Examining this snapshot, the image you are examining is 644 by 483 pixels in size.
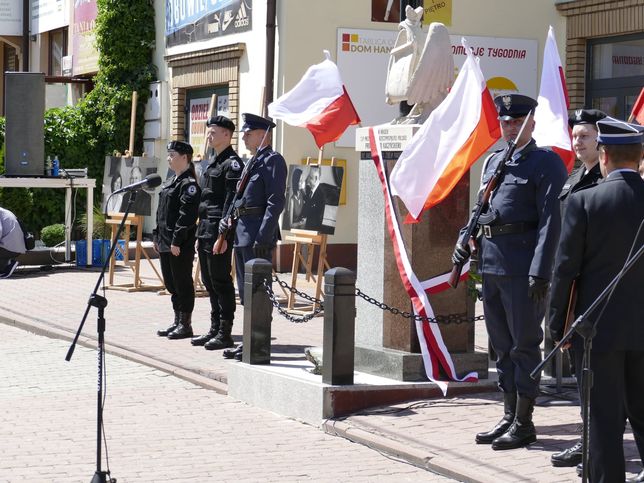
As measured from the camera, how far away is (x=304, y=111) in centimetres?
1277

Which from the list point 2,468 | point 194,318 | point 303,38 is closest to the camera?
point 2,468

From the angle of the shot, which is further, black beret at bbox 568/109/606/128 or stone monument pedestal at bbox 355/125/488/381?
stone monument pedestal at bbox 355/125/488/381

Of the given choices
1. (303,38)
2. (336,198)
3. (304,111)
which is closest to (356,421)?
(304,111)

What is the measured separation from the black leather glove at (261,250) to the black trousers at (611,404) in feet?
16.1

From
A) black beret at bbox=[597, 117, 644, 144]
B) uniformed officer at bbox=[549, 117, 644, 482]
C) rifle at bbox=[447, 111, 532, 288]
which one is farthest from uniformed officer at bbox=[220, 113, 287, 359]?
black beret at bbox=[597, 117, 644, 144]

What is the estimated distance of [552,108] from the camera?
9.77 metres

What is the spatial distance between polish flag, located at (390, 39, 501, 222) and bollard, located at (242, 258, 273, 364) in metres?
1.51

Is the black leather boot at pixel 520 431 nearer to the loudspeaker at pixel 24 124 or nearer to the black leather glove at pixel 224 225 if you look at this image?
the black leather glove at pixel 224 225

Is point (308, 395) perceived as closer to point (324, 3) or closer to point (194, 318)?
point (194, 318)

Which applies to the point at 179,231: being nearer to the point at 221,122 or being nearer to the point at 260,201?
the point at 221,122

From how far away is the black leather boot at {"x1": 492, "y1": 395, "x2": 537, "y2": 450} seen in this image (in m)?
7.45

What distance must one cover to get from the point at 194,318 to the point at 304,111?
2.81 m

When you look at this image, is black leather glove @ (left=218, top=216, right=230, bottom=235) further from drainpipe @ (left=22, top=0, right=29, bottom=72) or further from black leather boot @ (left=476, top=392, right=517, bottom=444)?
drainpipe @ (left=22, top=0, right=29, bottom=72)

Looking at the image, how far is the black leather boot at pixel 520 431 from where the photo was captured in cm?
745
